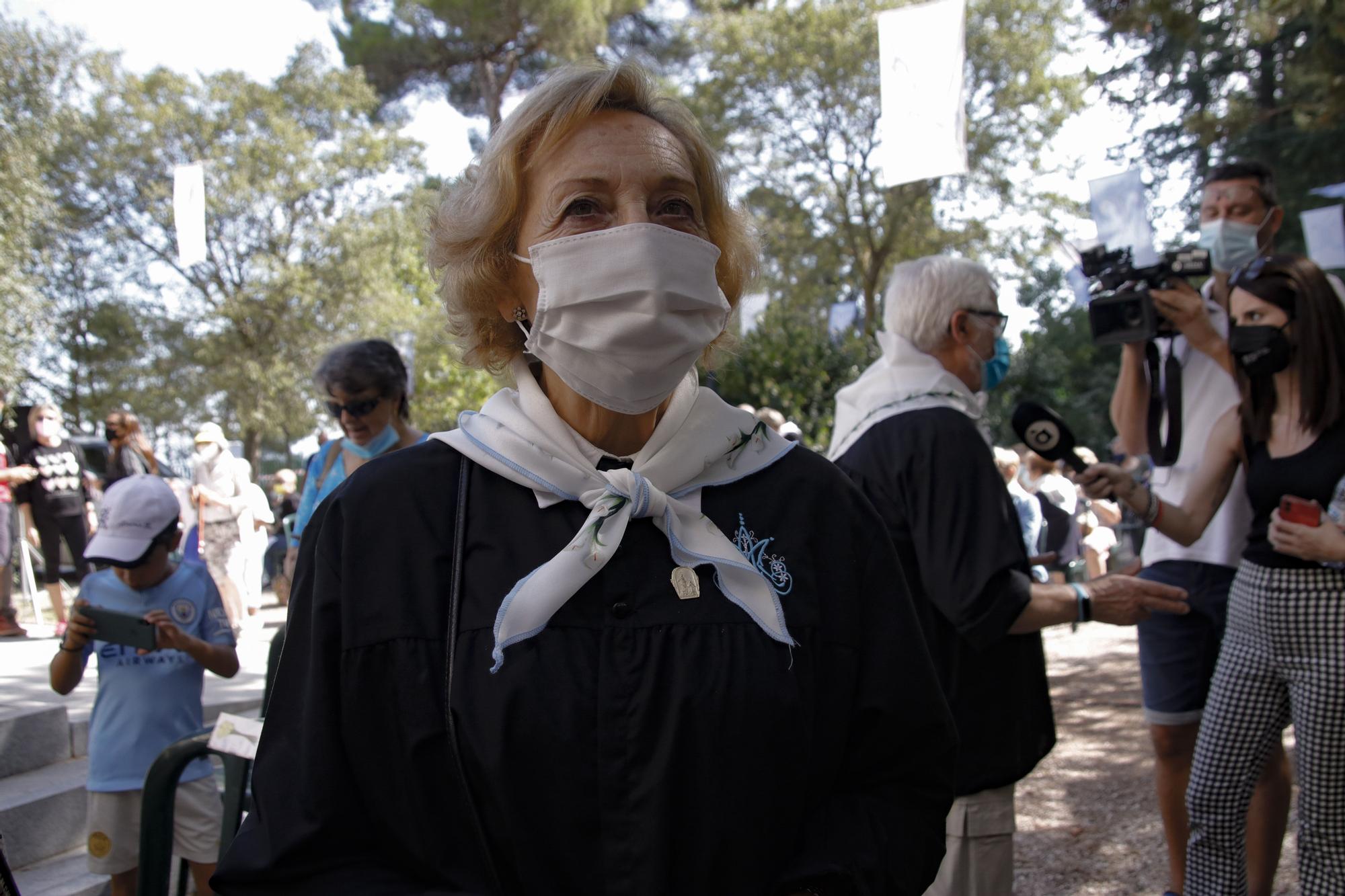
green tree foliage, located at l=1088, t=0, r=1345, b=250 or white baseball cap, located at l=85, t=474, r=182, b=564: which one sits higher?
green tree foliage, located at l=1088, t=0, r=1345, b=250

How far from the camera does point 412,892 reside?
1.45 m

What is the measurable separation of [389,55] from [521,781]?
3409 cm

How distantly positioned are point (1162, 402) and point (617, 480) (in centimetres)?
314

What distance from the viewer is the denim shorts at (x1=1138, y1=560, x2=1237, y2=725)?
375 centimetres

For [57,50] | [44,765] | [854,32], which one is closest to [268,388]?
[57,50]

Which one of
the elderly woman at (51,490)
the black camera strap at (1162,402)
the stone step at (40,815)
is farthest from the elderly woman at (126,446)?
the black camera strap at (1162,402)

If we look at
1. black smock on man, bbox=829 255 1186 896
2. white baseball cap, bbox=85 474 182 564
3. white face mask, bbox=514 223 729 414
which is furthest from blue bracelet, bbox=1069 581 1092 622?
white baseball cap, bbox=85 474 182 564

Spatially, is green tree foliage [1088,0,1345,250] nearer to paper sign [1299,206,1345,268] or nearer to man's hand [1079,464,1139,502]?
paper sign [1299,206,1345,268]

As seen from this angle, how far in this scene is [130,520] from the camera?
12.8 feet

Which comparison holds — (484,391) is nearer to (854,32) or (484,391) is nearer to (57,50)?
(854,32)

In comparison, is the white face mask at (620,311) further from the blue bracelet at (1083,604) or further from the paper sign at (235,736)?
the blue bracelet at (1083,604)

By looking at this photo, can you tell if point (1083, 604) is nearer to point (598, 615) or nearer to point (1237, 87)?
point (598, 615)

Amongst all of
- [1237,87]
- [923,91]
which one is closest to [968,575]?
[923,91]

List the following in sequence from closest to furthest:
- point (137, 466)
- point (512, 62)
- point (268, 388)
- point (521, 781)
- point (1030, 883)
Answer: point (521, 781) → point (1030, 883) → point (137, 466) → point (268, 388) → point (512, 62)
